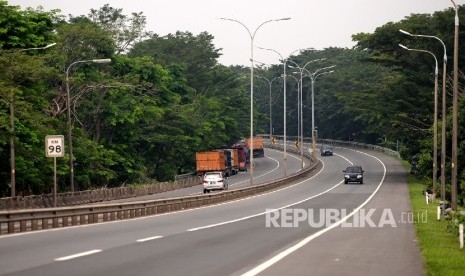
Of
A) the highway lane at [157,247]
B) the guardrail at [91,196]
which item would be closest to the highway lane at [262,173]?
the guardrail at [91,196]

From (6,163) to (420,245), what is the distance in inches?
1528

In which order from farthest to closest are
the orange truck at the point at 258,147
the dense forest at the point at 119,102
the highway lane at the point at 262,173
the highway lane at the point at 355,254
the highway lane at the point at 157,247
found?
the orange truck at the point at 258,147, the highway lane at the point at 262,173, the dense forest at the point at 119,102, the highway lane at the point at 355,254, the highway lane at the point at 157,247

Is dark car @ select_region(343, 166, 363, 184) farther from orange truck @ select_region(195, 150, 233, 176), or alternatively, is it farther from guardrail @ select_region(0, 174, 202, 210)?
orange truck @ select_region(195, 150, 233, 176)

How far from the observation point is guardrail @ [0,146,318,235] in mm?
29342

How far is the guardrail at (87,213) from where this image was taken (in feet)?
96.3

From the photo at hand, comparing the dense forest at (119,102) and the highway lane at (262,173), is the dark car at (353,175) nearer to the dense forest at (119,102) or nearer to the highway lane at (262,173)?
the dense forest at (119,102)

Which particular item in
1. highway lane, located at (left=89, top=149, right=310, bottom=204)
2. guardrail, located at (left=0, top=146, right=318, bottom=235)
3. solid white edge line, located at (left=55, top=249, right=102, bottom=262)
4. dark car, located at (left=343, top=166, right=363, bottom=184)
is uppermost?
solid white edge line, located at (left=55, top=249, right=102, bottom=262)

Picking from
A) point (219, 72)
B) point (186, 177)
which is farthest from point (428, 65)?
point (219, 72)

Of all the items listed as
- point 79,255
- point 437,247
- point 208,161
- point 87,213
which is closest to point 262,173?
point 208,161

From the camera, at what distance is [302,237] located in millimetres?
26766

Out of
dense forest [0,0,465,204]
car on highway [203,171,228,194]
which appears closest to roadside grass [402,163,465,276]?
dense forest [0,0,465,204]

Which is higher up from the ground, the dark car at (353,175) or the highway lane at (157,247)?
the highway lane at (157,247)

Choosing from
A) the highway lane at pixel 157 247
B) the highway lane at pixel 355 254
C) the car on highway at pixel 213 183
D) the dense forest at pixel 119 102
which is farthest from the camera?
the car on highway at pixel 213 183

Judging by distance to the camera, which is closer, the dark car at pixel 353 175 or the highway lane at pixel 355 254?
the highway lane at pixel 355 254
